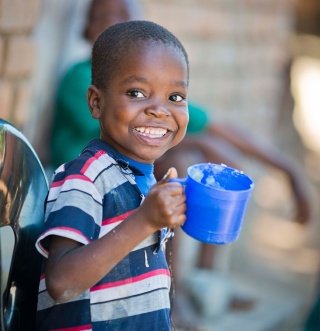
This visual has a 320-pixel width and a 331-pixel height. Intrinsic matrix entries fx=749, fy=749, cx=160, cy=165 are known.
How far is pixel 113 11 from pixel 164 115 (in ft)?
7.33

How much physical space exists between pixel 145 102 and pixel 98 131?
195cm

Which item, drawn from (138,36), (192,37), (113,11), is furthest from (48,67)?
(138,36)

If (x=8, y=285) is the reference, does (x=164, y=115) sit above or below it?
above

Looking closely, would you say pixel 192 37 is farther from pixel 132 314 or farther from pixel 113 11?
pixel 132 314

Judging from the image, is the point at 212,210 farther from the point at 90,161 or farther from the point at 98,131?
the point at 98,131

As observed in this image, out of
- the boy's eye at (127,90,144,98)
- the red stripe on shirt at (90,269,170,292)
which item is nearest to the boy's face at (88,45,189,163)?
the boy's eye at (127,90,144,98)

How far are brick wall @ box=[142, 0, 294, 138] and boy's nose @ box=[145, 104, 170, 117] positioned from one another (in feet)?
9.96

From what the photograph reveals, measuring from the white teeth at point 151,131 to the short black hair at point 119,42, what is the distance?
0.17 meters

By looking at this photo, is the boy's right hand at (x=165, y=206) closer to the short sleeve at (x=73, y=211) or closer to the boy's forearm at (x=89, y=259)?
the boy's forearm at (x=89, y=259)

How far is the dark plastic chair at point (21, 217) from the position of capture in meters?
1.95

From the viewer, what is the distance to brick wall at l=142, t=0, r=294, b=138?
548 centimetres

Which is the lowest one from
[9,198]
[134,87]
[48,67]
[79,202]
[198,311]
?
[198,311]

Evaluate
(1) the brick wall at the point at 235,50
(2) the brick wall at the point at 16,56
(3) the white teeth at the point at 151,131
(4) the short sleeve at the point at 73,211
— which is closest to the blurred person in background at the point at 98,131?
(2) the brick wall at the point at 16,56

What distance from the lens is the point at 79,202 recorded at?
1764mm
